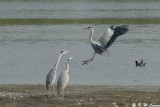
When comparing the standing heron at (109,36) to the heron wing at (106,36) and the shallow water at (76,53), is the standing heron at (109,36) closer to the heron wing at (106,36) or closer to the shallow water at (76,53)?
the heron wing at (106,36)

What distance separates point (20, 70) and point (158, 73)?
14.4 ft

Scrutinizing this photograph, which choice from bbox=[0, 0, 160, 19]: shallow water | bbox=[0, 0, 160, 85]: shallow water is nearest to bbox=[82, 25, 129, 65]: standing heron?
bbox=[0, 0, 160, 85]: shallow water

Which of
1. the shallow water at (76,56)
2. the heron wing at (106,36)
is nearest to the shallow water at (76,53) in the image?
the shallow water at (76,56)

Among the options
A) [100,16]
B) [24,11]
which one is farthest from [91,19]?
[24,11]

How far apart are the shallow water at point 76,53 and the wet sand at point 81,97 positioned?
1.52 metres

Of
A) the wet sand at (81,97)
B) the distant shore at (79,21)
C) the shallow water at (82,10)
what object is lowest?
the wet sand at (81,97)

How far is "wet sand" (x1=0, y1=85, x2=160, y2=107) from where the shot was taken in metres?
11.2

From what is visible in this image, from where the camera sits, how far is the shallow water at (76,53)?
17.5m

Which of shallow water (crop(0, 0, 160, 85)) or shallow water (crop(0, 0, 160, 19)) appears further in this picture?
shallow water (crop(0, 0, 160, 19))

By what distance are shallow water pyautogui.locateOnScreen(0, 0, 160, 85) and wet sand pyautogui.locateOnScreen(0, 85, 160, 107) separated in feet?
4.98

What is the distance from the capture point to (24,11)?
148ft

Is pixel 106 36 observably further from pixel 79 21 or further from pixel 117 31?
pixel 79 21

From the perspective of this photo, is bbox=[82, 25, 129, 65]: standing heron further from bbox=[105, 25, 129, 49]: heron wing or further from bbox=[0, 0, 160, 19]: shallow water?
bbox=[0, 0, 160, 19]: shallow water

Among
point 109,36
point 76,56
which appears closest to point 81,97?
point 109,36
